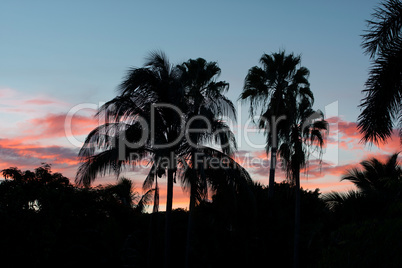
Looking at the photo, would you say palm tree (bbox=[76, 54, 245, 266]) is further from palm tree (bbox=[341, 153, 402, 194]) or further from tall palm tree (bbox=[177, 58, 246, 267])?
palm tree (bbox=[341, 153, 402, 194])

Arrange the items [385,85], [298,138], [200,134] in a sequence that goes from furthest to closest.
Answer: [298,138] < [200,134] < [385,85]

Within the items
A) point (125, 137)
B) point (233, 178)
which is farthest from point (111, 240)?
point (233, 178)

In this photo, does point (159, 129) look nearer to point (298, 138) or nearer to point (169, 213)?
point (169, 213)

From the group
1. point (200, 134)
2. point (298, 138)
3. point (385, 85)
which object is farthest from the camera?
point (298, 138)

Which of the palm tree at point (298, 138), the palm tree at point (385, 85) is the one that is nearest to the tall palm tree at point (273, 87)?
the palm tree at point (298, 138)

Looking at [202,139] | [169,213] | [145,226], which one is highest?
[202,139]

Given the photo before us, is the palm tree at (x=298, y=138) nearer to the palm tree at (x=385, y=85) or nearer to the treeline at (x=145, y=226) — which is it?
the treeline at (x=145, y=226)

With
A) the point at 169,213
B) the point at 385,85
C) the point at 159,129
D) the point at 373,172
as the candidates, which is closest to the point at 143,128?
the point at 159,129

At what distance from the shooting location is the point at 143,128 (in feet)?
57.9

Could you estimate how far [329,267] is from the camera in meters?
11.6

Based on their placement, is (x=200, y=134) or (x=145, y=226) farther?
(x=145, y=226)

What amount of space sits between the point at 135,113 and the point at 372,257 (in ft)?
35.5

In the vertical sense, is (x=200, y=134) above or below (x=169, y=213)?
above

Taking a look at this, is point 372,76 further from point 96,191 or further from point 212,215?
point 96,191
